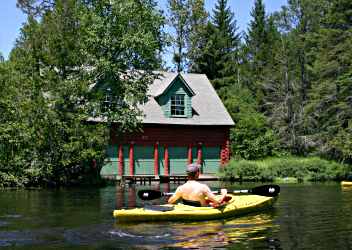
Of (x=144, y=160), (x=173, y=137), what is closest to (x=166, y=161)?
(x=144, y=160)

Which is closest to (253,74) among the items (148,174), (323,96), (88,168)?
(323,96)

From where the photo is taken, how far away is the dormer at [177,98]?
39.8 metres

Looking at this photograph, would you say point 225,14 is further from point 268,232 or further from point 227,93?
point 268,232

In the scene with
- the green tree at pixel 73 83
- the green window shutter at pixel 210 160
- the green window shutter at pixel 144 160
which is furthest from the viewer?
the green window shutter at pixel 210 160

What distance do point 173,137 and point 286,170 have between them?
7.85 metres

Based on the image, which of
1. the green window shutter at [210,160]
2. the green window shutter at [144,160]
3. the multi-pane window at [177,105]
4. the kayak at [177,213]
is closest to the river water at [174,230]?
the kayak at [177,213]

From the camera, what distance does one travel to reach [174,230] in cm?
1352

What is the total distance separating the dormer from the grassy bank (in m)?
5.24

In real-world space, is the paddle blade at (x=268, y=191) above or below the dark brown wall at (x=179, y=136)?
below

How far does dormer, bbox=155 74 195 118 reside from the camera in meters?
39.8

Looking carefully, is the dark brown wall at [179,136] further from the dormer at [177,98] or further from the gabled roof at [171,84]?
the gabled roof at [171,84]

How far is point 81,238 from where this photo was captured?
41.1 ft

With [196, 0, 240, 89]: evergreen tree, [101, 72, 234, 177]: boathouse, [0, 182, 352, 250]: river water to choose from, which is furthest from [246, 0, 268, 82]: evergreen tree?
[0, 182, 352, 250]: river water

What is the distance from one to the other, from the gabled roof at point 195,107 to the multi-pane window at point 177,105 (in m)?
0.55
